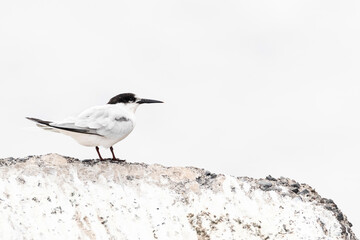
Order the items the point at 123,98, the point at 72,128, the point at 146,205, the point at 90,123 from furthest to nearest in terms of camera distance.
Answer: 1. the point at 123,98
2. the point at 90,123
3. the point at 72,128
4. the point at 146,205

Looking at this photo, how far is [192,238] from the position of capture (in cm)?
1423

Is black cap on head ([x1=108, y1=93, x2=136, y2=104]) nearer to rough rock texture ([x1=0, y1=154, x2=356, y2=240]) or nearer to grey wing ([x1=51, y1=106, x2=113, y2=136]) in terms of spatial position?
grey wing ([x1=51, y1=106, x2=113, y2=136])

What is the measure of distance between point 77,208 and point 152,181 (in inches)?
79.1

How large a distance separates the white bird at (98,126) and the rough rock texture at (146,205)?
0.53m

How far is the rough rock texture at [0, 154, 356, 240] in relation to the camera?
13.6 m

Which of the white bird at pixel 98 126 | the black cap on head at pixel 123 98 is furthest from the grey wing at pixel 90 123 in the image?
the black cap on head at pixel 123 98

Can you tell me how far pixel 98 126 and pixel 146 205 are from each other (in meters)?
2.27

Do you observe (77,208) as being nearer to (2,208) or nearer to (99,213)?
(99,213)

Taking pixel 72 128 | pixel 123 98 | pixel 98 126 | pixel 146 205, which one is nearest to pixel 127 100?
pixel 123 98

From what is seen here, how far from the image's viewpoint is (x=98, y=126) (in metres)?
15.6

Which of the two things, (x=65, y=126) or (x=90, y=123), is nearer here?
(x=65, y=126)

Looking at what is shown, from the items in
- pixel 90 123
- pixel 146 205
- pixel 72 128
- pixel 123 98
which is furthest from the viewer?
pixel 123 98

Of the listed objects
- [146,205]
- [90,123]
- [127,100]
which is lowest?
[146,205]

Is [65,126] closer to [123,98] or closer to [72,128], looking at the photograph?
[72,128]
